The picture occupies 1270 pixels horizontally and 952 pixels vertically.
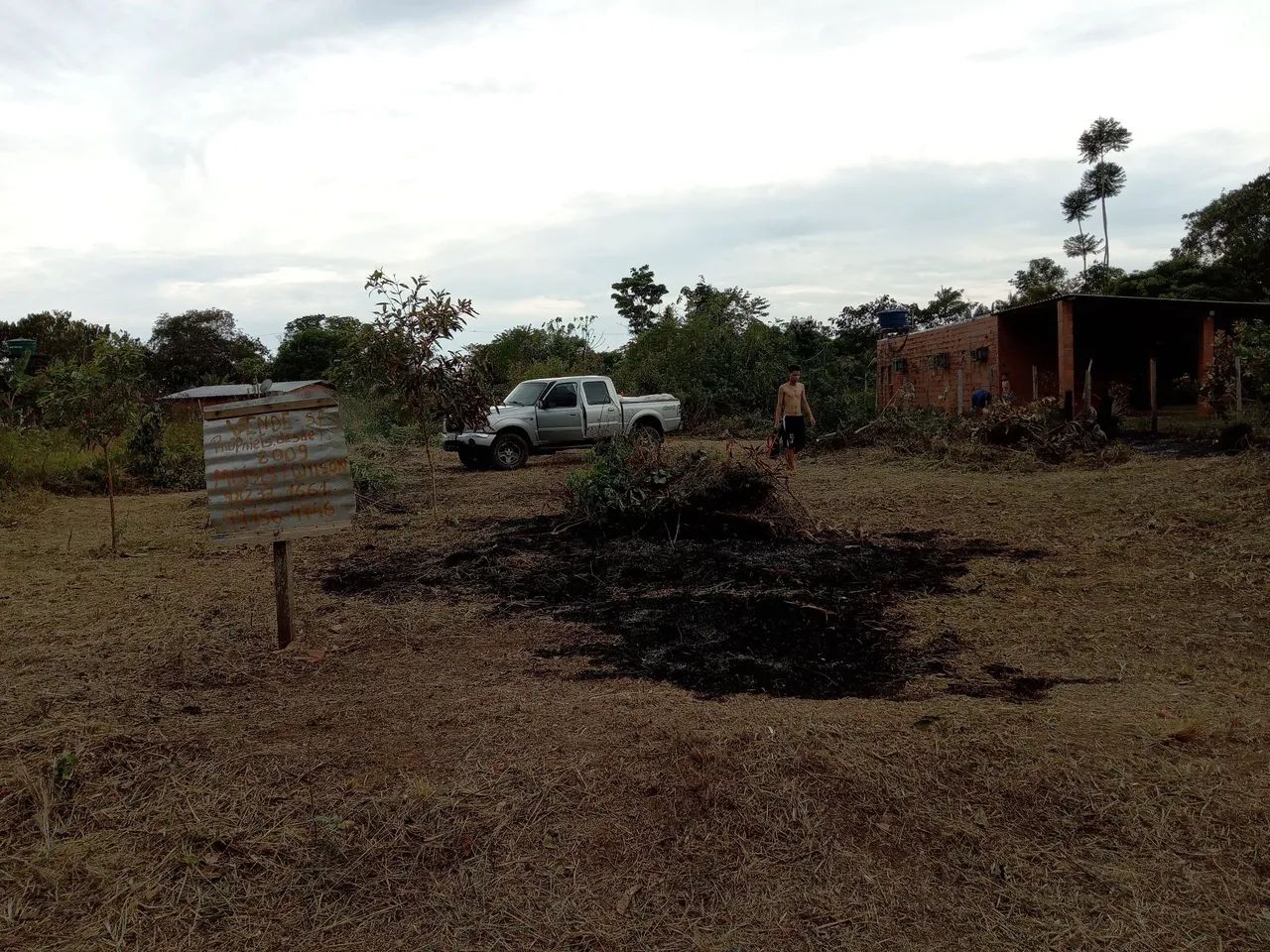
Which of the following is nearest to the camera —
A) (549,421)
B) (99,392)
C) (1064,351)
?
(99,392)

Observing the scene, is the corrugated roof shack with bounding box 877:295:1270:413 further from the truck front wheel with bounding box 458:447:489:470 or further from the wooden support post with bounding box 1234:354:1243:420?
the truck front wheel with bounding box 458:447:489:470

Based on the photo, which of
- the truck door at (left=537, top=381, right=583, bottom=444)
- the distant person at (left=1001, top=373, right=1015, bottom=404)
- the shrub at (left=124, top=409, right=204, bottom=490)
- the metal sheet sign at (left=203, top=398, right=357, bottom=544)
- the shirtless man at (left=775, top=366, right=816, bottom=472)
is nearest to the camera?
the metal sheet sign at (left=203, top=398, right=357, bottom=544)

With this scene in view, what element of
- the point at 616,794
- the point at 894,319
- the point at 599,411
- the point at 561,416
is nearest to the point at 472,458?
the point at 561,416

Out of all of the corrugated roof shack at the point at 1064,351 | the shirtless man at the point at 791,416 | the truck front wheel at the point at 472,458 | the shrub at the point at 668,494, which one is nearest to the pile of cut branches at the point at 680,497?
the shrub at the point at 668,494

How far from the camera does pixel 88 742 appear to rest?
377 centimetres

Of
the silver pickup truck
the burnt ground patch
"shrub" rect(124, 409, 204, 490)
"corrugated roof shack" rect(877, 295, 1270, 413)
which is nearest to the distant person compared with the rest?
"corrugated roof shack" rect(877, 295, 1270, 413)

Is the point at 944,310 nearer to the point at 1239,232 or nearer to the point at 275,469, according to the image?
the point at 1239,232

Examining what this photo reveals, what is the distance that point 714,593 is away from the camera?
6918 millimetres

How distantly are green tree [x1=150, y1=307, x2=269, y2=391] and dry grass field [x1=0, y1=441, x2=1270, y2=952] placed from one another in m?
62.5

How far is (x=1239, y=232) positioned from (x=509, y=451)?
37.8m

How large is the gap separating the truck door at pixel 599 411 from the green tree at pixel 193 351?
50561mm

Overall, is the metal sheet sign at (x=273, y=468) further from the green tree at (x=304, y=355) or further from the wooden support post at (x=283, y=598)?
the green tree at (x=304, y=355)

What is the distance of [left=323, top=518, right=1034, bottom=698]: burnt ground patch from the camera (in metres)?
5.13

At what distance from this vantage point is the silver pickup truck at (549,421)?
17.3 m
